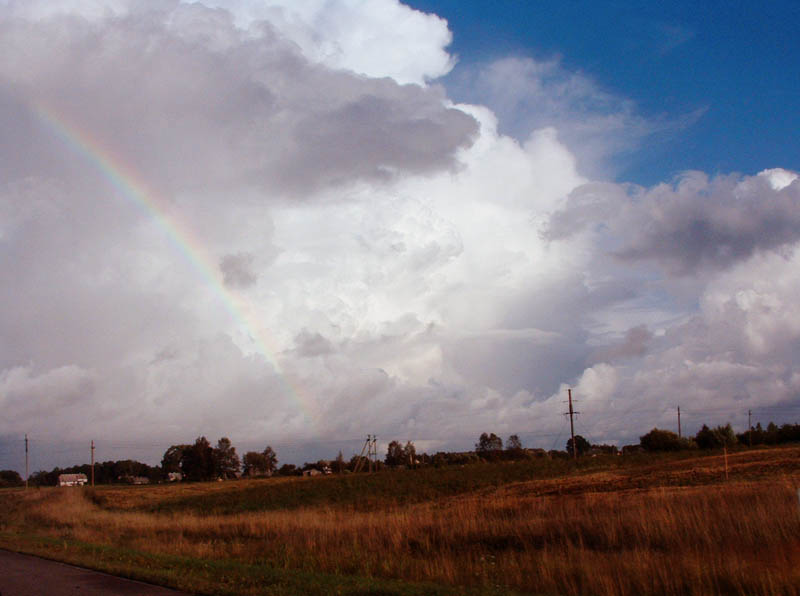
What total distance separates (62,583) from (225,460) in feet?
515

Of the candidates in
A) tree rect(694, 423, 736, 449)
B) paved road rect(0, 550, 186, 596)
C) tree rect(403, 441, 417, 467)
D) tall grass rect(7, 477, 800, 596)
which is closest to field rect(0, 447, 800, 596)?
tall grass rect(7, 477, 800, 596)

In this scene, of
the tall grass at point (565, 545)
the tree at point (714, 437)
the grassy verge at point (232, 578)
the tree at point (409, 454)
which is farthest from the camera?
the tree at point (409, 454)

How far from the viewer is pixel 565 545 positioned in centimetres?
2238

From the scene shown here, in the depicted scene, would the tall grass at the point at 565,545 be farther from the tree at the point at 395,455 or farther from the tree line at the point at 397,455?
the tree at the point at 395,455

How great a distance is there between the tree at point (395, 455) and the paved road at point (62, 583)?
138 metres

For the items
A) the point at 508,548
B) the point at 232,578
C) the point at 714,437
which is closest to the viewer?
the point at 232,578

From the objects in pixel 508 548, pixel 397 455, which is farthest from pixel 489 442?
pixel 508 548

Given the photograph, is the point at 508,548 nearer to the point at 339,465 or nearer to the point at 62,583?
the point at 62,583

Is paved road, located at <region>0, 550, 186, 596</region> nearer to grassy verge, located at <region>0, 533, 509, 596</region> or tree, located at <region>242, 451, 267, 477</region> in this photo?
grassy verge, located at <region>0, 533, 509, 596</region>

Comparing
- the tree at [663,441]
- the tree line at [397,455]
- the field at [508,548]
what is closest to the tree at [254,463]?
the tree line at [397,455]

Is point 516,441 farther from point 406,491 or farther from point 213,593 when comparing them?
point 213,593

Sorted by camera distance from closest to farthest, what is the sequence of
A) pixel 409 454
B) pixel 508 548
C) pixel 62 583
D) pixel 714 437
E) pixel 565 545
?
pixel 62 583, pixel 565 545, pixel 508 548, pixel 714 437, pixel 409 454

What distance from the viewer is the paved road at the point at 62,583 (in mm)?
15323

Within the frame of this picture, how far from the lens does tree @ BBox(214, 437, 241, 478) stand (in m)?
165
